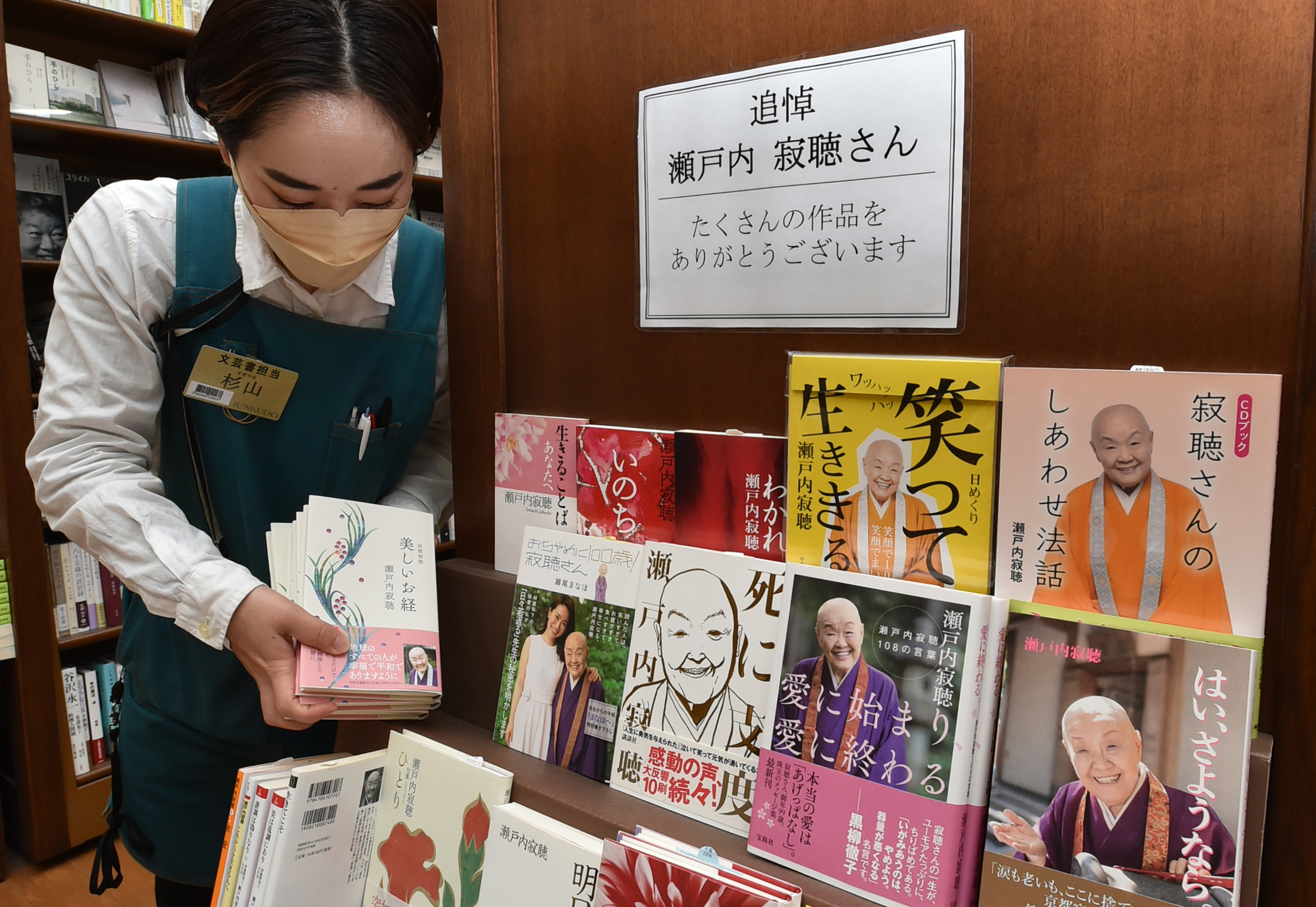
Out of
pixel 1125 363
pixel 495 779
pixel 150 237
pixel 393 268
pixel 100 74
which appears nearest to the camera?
pixel 1125 363

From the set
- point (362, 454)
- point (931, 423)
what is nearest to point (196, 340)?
point (362, 454)

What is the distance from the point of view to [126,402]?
3.57ft

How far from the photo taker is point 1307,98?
609 mm

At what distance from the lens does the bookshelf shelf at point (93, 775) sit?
2.47 metres

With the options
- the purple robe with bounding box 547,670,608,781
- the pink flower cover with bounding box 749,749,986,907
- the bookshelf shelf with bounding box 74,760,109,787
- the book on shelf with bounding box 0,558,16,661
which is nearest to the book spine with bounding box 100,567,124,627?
the book on shelf with bounding box 0,558,16,661

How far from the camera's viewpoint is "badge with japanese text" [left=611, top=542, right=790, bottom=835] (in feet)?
2.68

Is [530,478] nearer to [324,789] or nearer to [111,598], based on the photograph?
[324,789]

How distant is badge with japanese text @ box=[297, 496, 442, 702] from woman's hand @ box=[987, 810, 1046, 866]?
2.06ft

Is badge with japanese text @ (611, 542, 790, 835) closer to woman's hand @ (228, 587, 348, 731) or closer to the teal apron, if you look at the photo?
woman's hand @ (228, 587, 348, 731)

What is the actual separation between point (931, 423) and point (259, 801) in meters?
0.80

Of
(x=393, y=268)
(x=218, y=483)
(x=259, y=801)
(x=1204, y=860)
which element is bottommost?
(x=259, y=801)

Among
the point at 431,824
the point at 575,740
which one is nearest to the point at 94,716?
the point at 431,824

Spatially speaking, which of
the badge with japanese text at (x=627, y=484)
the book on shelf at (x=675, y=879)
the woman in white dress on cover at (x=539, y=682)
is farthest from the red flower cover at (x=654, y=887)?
the badge with japanese text at (x=627, y=484)

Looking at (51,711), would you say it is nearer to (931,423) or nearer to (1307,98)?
(931,423)
